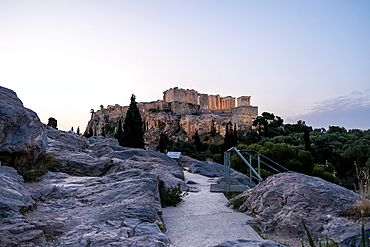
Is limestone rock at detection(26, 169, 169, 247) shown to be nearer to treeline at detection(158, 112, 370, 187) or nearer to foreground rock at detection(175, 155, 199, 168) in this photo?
treeline at detection(158, 112, 370, 187)

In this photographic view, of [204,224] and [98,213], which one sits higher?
[98,213]

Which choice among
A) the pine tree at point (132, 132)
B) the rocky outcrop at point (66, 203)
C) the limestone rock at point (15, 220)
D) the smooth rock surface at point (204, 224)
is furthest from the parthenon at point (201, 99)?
the limestone rock at point (15, 220)

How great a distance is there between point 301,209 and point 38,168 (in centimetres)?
537

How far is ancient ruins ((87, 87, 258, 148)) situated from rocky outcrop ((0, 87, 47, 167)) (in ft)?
158

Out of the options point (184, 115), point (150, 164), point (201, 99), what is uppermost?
point (201, 99)

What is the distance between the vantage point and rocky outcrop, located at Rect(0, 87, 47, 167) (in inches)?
195

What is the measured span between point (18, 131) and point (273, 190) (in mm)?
5361

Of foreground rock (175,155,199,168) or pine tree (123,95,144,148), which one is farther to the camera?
pine tree (123,95,144,148)

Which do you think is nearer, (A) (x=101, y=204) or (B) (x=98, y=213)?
(B) (x=98, y=213)

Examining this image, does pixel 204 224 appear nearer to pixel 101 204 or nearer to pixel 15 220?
pixel 101 204

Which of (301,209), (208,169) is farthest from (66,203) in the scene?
(208,169)

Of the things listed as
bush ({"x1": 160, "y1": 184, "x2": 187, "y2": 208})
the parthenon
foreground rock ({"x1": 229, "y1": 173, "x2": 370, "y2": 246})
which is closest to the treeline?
foreground rock ({"x1": 229, "y1": 173, "x2": 370, "y2": 246})

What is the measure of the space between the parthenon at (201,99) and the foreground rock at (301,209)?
63464mm

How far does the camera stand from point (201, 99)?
7194 centimetres
